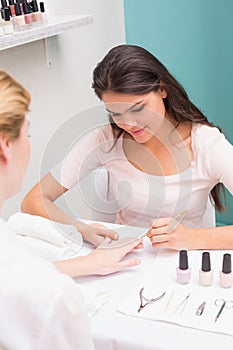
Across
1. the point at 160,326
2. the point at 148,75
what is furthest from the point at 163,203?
the point at 160,326

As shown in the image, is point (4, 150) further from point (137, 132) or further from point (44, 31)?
point (44, 31)

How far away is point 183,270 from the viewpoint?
0.99 metres

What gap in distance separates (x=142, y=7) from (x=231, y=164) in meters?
1.07

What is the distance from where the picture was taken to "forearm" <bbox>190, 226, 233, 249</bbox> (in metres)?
1.09

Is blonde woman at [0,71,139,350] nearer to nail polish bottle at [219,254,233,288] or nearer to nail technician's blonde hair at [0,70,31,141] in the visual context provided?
nail technician's blonde hair at [0,70,31,141]

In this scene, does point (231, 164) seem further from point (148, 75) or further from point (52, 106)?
point (52, 106)

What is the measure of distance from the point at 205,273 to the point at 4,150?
514 mm

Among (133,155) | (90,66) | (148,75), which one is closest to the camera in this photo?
(148,75)

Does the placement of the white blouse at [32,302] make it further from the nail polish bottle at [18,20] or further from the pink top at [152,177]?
the nail polish bottle at [18,20]

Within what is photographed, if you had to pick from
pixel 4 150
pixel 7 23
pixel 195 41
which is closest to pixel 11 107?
pixel 4 150

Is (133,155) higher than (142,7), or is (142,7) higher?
(142,7)

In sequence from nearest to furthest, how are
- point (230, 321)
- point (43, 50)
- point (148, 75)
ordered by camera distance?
point (230, 321), point (148, 75), point (43, 50)

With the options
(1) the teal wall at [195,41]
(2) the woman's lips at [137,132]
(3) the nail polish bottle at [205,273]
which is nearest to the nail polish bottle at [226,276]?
(3) the nail polish bottle at [205,273]

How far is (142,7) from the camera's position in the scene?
2059mm
